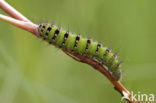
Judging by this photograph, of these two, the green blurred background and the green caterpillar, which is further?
the green blurred background

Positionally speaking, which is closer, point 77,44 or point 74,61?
point 77,44

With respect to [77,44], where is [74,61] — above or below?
above

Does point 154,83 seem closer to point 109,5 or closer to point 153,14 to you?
point 153,14

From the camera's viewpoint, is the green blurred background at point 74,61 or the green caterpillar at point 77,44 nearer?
the green caterpillar at point 77,44
